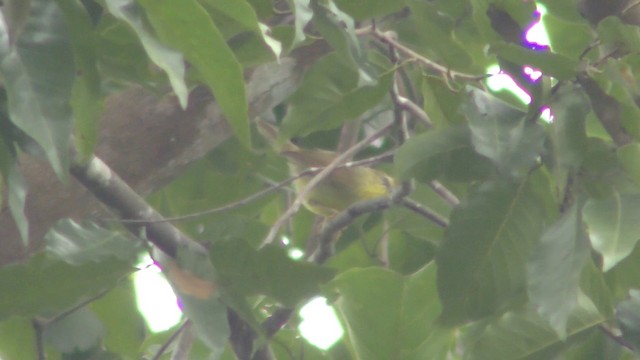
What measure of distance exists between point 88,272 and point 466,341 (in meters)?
0.55

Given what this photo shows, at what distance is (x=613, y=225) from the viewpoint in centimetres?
122

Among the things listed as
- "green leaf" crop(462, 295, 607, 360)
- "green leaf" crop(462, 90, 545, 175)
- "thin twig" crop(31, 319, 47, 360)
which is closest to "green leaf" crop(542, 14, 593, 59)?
"green leaf" crop(462, 90, 545, 175)

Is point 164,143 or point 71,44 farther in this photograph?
point 164,143

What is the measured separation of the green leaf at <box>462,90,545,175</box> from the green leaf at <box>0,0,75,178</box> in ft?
1.70

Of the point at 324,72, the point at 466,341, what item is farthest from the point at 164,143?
the point at 466,341

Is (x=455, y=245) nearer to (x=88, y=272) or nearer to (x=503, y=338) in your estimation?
(x=503, y=338)

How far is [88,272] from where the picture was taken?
52.1 inches

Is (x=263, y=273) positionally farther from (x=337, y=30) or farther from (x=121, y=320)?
(x=121, y=320)

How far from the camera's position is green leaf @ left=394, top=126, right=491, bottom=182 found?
1.39 metres

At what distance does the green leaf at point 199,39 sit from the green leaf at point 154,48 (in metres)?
0.01

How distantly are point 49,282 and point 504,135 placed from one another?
60 cm

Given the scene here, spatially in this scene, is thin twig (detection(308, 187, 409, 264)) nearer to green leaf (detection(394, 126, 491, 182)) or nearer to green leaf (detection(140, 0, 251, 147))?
green leaf (detection(394, 126, 491, 182))

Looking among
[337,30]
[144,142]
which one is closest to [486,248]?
[337,30]

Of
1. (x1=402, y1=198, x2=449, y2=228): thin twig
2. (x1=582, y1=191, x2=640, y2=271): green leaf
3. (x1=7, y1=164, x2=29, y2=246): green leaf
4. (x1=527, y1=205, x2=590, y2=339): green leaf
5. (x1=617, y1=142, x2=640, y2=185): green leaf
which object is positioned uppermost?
(x1=7, y1=164, x2=29, y2=246): green leaf
